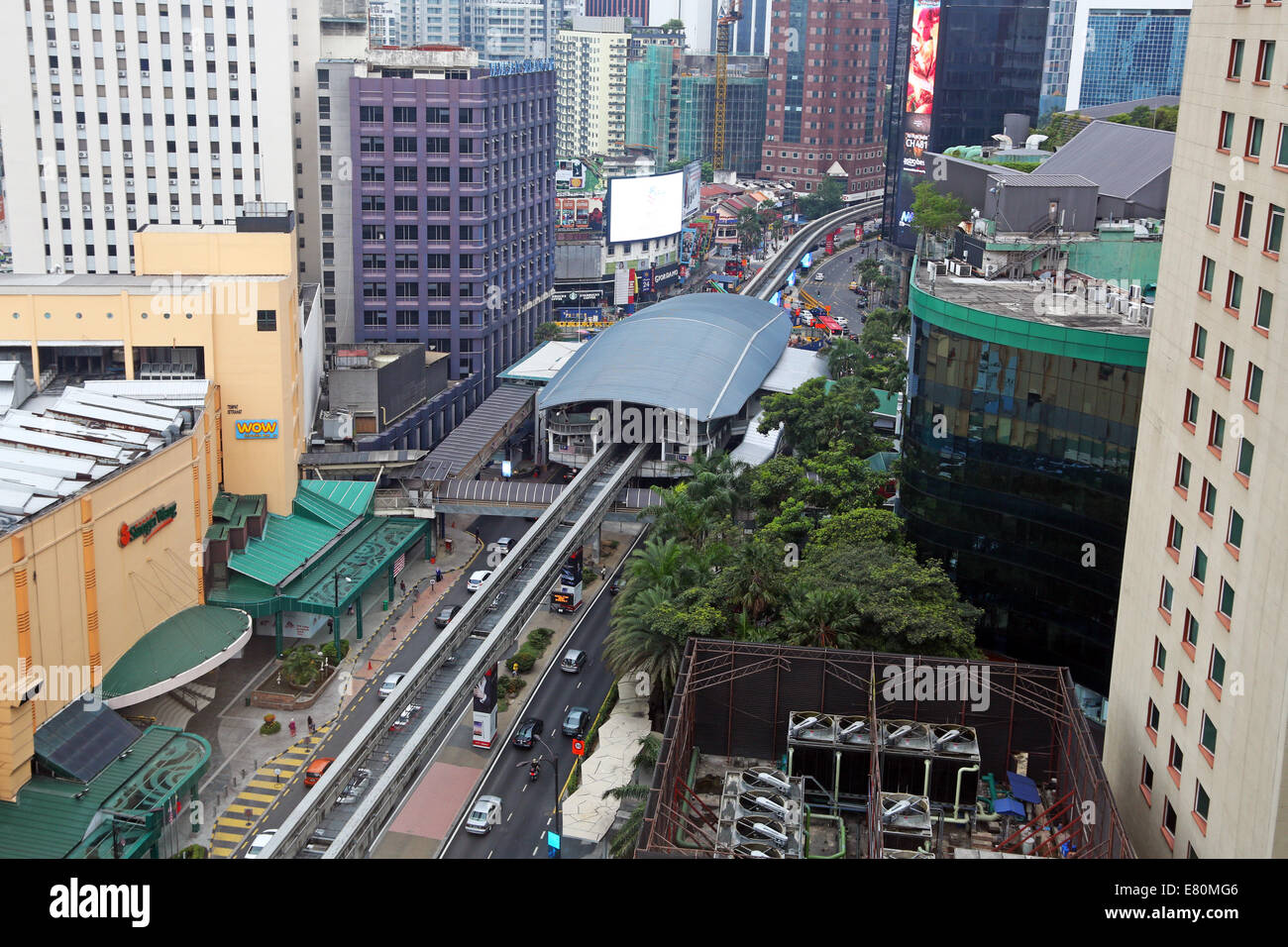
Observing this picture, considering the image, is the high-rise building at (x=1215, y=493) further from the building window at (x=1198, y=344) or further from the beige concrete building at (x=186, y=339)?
the beige concrete building at (x=186, y=339)

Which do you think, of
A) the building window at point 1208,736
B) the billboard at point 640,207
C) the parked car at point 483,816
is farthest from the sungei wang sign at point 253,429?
the billboard at point 640,207

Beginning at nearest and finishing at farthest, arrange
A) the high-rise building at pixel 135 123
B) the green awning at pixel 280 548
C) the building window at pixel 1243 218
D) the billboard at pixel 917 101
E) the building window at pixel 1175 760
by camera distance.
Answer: the building window at pixel 1243 218 → the building window at pixel 1175 760 → the green awning at pixel 280 548 → the high-rise building at pixel 135 123 → the billboard at pixel 917 101

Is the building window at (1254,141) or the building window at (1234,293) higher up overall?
the building window at (1254,141)

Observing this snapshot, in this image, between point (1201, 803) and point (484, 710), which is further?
point (484, 710)

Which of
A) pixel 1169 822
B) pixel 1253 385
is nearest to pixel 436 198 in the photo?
pixel 1253 385

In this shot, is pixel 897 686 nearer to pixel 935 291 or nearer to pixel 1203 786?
pixel 1203 786

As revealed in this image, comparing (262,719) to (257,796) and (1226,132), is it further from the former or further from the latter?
(1226,132)
